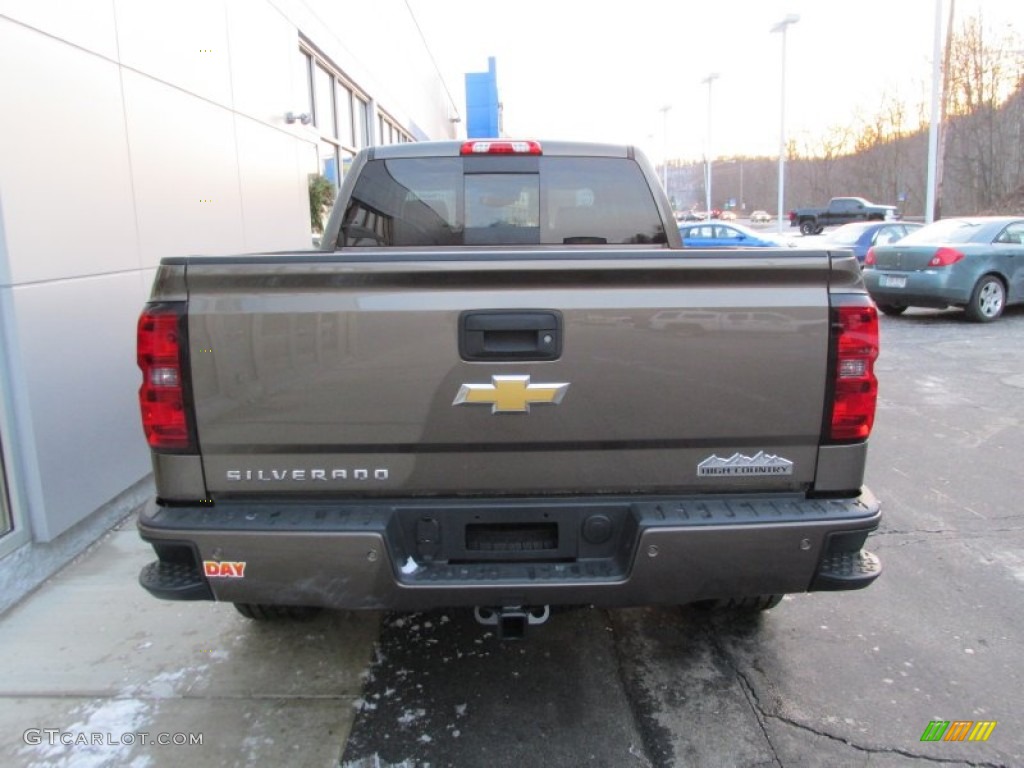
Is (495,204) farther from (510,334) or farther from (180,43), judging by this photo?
(180,43)

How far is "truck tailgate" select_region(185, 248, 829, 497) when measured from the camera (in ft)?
7.66

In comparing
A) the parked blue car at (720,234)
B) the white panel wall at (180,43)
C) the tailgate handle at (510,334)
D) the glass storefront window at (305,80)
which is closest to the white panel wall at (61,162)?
the white panel wall at (180,43)

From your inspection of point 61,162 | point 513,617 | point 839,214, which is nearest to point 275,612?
point 513,617

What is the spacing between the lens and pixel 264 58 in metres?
7.68

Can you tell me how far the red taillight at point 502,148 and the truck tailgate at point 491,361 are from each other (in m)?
1.82

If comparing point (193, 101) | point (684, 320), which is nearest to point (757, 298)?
point (684, 320)

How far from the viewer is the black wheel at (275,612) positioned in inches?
130

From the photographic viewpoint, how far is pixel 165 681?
308cm

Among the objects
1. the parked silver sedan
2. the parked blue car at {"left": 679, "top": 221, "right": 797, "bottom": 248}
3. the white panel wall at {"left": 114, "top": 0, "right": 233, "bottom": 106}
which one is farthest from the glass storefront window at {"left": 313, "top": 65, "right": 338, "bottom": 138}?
the parked blue car at {"left": 679, "top": 221, "right": 797, "bottom": 248}

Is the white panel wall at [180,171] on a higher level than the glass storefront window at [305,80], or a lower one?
lower

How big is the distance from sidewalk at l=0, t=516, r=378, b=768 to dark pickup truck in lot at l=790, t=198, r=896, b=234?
4649 cm

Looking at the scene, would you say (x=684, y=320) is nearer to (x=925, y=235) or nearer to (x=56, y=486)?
(x=56, y=486)

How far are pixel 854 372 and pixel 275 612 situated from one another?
8.39 ft

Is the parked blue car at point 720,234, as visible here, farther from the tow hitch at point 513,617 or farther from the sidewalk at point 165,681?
the tow hitch at point 513,617
